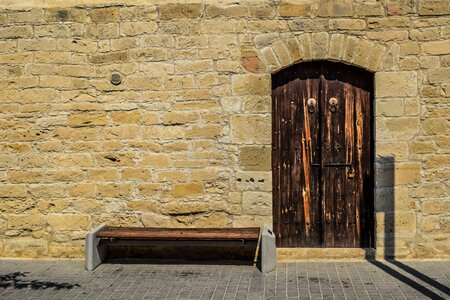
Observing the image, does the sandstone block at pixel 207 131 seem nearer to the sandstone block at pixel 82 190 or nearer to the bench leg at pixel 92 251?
the sandstone block at pixel 82 190

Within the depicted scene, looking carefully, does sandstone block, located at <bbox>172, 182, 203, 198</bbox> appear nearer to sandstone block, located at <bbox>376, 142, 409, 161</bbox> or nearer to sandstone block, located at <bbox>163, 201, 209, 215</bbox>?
sandstone block, located at <bbox>163, 201, 209, 215</bbox>

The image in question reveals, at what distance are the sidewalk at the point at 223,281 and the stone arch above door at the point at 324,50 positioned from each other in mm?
2332

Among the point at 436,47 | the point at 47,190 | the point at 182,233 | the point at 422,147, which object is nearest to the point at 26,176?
the point at 47,190

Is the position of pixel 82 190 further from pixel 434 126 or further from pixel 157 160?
pixel 434 126

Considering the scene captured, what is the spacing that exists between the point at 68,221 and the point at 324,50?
3713mm

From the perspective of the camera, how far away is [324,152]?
6.16 meters

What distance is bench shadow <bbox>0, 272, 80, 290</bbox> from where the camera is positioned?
518 cm

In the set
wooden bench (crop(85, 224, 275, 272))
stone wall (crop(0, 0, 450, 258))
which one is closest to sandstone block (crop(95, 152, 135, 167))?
stone wall (crop(0, 0, 450, 258))

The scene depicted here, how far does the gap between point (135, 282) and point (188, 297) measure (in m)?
0.78

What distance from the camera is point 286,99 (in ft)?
20.3

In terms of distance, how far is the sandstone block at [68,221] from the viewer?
20.4 ft

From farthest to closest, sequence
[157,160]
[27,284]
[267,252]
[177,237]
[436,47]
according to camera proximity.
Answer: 1. [157,160]
2. [436,47]
3. [177,237]
4. [267,252]
5. [27,284]

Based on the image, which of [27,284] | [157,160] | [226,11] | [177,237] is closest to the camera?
[27,284]

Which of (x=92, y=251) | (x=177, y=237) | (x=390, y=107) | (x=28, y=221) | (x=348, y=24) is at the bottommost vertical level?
(x=92, y=251)
